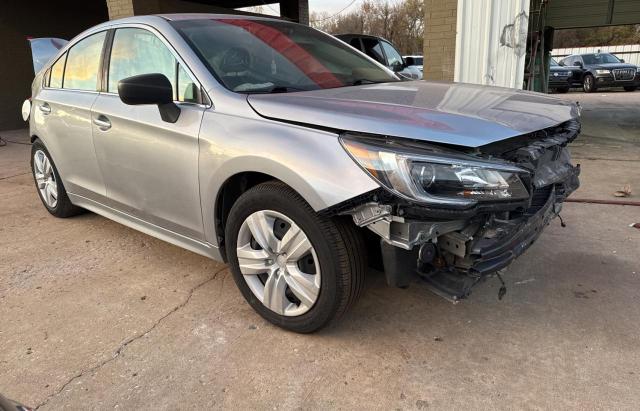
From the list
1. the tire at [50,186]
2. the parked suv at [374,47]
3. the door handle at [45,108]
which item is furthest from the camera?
the parked suv at [374,47]

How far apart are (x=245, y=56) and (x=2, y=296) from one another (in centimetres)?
224

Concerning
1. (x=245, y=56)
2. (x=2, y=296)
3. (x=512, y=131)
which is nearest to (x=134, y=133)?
(x=245, y=56)

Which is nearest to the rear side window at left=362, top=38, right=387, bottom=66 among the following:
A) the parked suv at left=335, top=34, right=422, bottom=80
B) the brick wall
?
the parked suv at left=335, top=34, right=422, bottom=80

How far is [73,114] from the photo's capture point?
3.85 m

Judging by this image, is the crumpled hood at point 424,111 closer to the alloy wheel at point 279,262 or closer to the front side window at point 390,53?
the alloy wheel at point 279,262

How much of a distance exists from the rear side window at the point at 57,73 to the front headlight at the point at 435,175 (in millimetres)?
3254

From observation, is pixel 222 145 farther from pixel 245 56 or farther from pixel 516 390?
pixel 516 390

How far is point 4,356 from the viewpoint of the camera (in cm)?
265

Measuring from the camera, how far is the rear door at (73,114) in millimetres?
3746

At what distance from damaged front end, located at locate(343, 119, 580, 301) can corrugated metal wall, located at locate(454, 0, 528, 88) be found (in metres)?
4.33

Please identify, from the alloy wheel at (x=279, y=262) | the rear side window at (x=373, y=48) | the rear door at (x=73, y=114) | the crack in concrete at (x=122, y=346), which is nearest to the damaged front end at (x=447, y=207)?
the alloy wheel at (x=279, y=262)

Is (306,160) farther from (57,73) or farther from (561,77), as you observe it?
(561,77)

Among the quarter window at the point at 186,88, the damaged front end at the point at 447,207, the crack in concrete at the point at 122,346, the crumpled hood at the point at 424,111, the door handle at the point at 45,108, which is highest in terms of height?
the quarter window at the point at 186,88

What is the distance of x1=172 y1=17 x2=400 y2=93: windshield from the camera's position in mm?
2939
